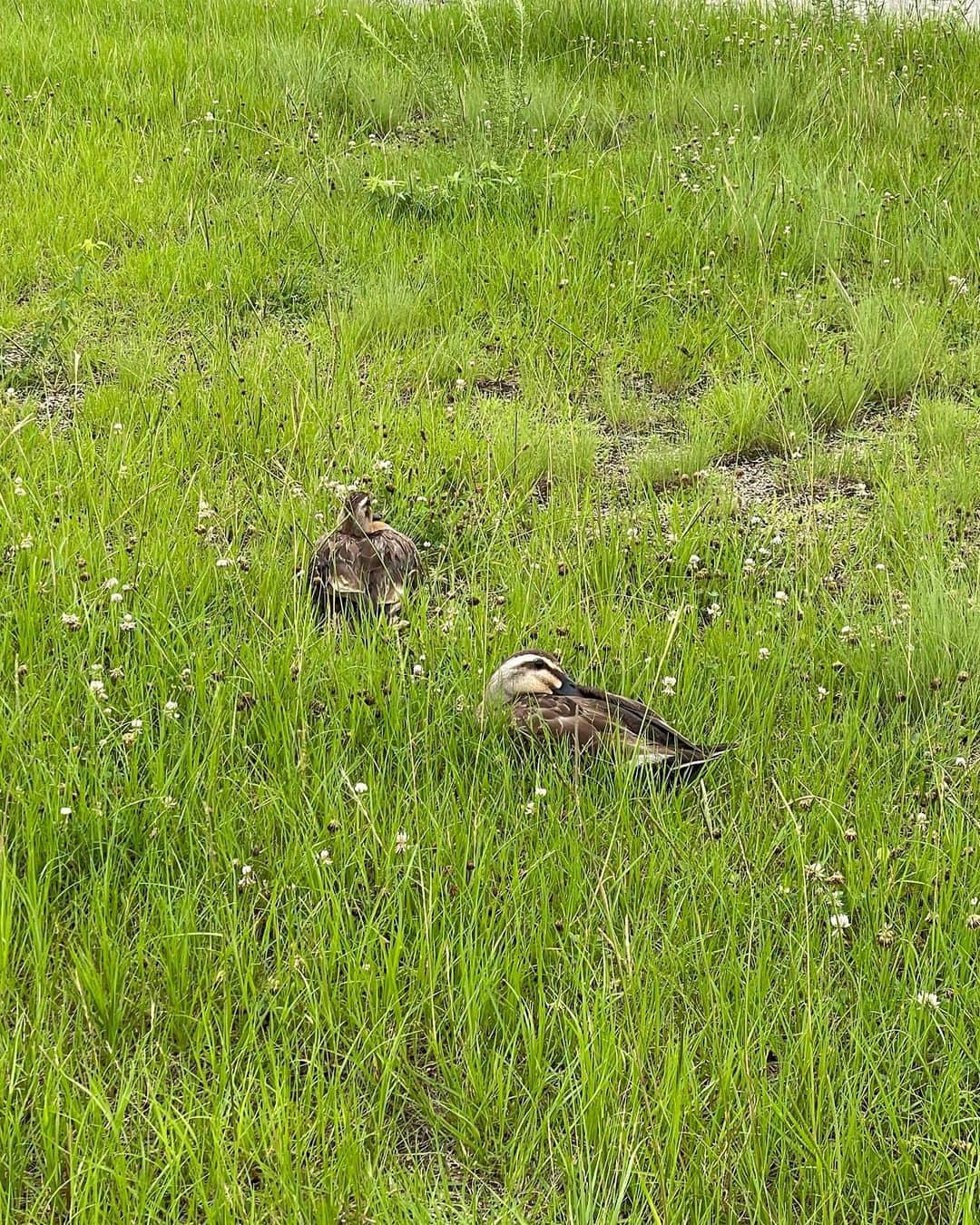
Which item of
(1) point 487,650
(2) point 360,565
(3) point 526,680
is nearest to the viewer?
(3) point 526,680

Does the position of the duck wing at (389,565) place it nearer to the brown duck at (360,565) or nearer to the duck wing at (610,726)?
the brown duck at (360,565)

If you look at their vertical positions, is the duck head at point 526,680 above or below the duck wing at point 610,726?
above

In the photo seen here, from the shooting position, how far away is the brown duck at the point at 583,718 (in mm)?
2943

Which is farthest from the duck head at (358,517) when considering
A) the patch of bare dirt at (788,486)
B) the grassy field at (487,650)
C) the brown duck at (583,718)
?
the patch of bare dirt at (788,486)

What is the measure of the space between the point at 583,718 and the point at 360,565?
3.20 feet

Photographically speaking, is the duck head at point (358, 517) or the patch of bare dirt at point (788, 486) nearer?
the duck head at point (358, 517)

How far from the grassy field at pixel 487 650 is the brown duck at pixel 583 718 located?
9cm

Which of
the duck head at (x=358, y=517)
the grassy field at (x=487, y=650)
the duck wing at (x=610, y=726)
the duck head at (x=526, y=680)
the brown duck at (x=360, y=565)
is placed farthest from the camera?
the duck head at (x=358, y=517)

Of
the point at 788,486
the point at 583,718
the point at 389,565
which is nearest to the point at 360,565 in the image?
the point at 389,565

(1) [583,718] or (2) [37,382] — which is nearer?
(1) [583,718]

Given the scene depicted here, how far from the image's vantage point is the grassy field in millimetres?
2189

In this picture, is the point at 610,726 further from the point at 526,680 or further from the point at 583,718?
the point at 526,680

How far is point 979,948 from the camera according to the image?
8.27 ft

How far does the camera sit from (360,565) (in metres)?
3.62
